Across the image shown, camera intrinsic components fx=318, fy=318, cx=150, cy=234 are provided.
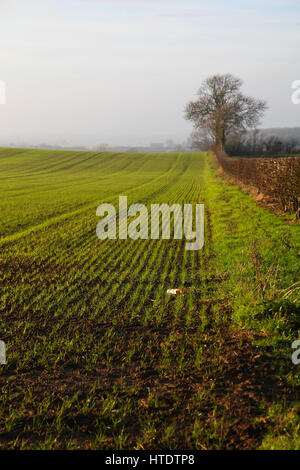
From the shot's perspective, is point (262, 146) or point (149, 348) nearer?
point (149, 348)

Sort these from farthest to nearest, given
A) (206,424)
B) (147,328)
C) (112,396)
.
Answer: (147,328), (112,396), (206,424)

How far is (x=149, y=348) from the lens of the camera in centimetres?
422

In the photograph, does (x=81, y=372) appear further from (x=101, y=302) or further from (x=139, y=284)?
(x=139, y=284)

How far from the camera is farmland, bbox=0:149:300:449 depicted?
9.53 feet

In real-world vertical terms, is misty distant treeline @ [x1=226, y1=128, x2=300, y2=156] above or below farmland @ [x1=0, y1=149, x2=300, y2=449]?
above

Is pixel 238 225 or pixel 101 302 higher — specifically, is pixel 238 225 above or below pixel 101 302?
above

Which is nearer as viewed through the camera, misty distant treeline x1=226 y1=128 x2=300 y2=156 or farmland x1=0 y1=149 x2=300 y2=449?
farmland x1=0 y1=149 x2=300 y2=449

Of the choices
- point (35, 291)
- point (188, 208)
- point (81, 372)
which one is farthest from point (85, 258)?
point (188, 208)

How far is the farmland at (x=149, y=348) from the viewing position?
291 cm

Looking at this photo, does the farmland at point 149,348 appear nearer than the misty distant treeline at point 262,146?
Yes

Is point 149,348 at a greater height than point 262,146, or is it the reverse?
point 262,146

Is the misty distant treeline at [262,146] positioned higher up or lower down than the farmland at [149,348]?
higher up

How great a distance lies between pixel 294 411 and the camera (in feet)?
9.94
